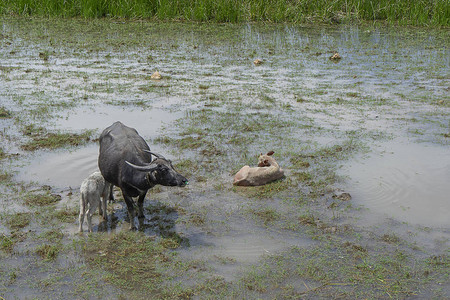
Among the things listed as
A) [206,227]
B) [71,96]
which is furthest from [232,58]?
[206,227]

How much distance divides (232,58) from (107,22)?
6.41 metres

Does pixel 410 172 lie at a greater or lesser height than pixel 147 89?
lesser

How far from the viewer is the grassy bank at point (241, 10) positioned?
17759 millimetres

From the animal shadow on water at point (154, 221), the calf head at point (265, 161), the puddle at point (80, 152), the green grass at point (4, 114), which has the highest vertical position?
the green grass at point (4, 114)

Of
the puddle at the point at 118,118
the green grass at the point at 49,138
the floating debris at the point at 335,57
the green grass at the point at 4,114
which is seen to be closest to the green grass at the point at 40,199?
the green grass at the point at 49,138

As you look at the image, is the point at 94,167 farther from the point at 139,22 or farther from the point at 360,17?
the point at 360,17

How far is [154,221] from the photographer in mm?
5297

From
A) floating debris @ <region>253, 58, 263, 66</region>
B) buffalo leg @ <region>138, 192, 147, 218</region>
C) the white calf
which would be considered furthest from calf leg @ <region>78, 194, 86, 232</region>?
floating debris @ <region>253, 58, 263, 66</region>

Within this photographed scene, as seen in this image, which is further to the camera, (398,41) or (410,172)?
(398,41)

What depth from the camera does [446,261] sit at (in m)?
4.58

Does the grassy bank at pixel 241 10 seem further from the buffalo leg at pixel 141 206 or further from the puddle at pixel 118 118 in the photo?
the buffalo leg at pixel 141 206

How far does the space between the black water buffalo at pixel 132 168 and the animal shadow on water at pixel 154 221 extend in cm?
12

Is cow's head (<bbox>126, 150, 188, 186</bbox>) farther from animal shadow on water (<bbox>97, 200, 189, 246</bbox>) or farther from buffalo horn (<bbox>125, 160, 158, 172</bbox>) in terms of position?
animal shadow on water (<bbox>97, 200, 189, 246</bbox>)

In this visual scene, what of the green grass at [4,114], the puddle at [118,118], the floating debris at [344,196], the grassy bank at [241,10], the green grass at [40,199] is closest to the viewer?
the green grass at [40,199]
